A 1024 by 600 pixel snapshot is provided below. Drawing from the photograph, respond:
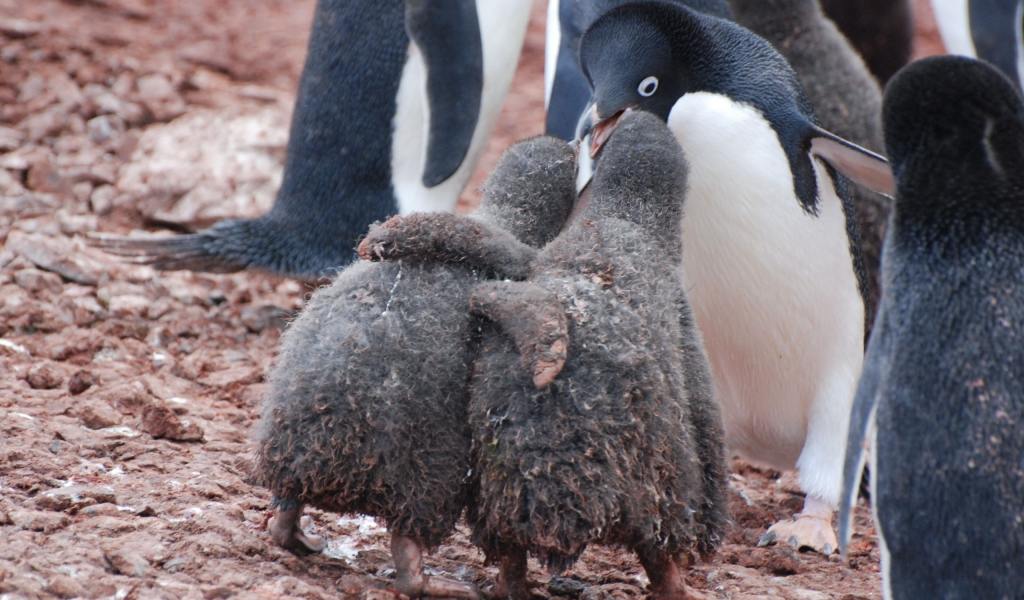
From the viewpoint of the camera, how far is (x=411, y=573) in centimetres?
197

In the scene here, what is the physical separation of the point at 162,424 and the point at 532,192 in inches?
44.1

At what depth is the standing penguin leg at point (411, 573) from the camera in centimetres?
197

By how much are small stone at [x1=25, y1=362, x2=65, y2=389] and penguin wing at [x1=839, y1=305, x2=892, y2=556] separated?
81.9 inches

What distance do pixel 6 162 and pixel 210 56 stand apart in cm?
168

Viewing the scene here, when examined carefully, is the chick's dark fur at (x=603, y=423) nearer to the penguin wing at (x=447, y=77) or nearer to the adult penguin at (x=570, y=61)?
the adult penguin at (x=570, y=61)

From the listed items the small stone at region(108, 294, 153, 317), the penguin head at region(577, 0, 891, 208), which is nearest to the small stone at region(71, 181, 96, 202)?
the small stone at region(108, 294, 153, 317)

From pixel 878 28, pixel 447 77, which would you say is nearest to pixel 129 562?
pixel 447 77

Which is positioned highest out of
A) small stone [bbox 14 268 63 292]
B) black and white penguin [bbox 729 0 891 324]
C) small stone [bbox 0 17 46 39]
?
black and white penguin [bbox 729 0 891 324]

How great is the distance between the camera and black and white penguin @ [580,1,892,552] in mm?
2637

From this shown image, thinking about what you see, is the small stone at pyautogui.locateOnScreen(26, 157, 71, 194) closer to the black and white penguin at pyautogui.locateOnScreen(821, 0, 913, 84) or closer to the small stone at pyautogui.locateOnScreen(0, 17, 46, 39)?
the small stone at pyautogui.locateOnScreen(0, 17, 46, 39)

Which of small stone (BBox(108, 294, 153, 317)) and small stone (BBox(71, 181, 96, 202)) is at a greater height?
small stone (BBox(71, 181, 96, 202))

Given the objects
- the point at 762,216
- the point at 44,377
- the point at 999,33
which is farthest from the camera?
the point at 999,33

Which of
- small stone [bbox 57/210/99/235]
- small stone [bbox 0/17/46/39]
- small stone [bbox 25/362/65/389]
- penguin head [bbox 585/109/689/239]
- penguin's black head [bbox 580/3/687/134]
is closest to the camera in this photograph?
penguin head [bbox 585/109/689/239]

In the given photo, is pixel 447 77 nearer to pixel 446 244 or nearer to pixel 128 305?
pixel 128 305
